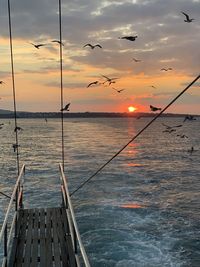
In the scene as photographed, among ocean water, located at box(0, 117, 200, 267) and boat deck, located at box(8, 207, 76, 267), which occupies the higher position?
boat deck, located at box(8, 207, 76, 267)

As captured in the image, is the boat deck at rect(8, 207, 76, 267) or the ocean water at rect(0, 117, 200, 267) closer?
the boat deck at rect(8, 207, 76, 267)

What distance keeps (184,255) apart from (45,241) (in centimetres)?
1255

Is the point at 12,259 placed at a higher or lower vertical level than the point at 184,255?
higher

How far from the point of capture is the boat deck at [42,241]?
9.45 meters

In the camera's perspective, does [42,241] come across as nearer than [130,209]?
Yes

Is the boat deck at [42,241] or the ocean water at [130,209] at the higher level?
the boat deck at [42,241]

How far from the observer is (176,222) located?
2752 cm

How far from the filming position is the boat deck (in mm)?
9453

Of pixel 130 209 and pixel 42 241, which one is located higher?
pixel 42 241

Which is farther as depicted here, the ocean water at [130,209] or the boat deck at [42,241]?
the ocean water at [130,209]

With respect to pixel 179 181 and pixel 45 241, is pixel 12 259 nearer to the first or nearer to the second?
pixel 45 241

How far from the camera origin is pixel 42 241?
34.9 ft

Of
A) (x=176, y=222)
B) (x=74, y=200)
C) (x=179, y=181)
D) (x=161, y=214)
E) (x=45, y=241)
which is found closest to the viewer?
(x=45, y=241)

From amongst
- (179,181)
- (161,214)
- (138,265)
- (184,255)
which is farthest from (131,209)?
(179,181)
